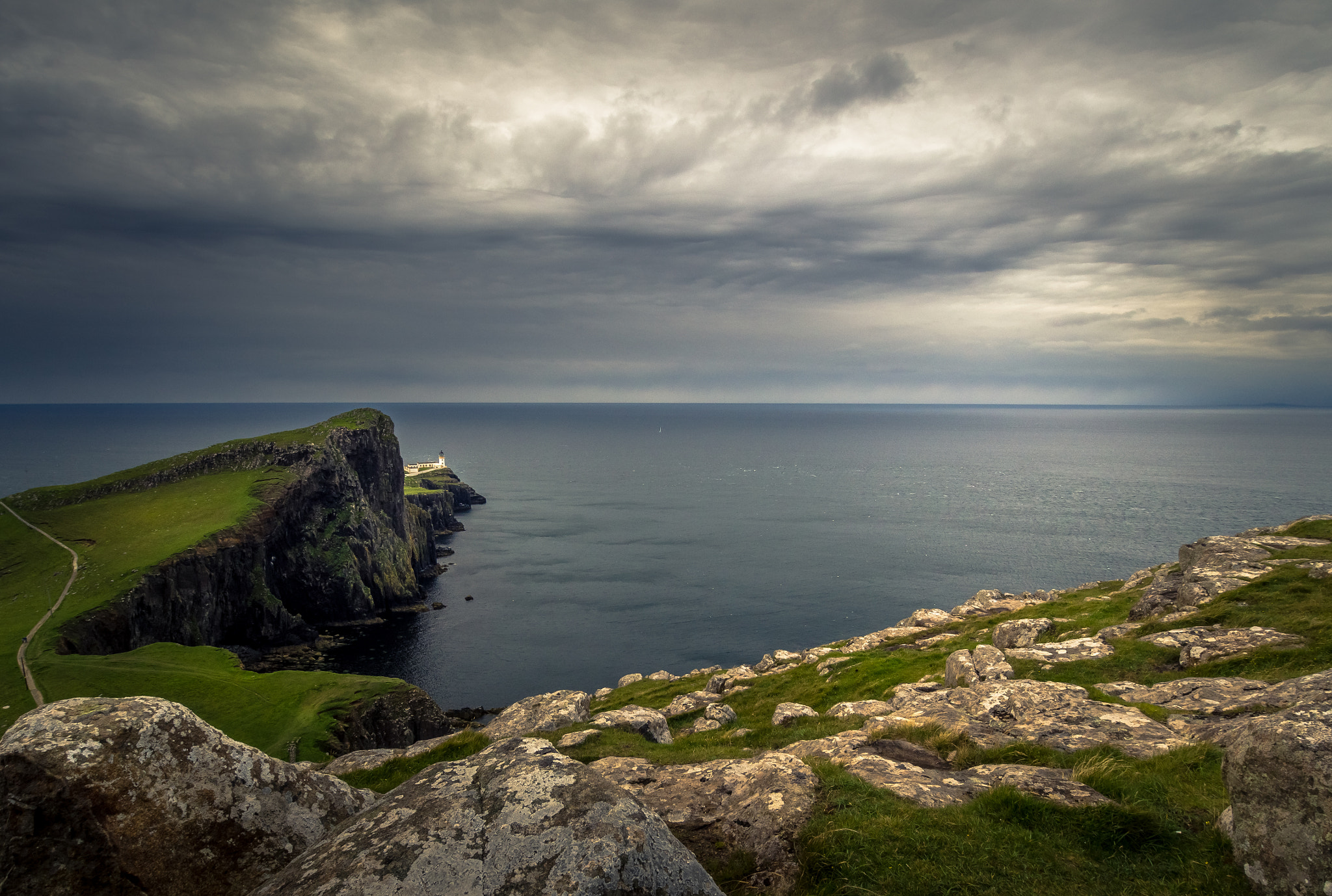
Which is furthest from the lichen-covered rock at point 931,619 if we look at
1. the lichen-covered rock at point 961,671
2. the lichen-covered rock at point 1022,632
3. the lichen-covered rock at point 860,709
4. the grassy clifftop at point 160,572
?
the grassy clifftop at point 160,572

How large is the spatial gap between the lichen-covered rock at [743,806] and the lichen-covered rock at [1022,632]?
2226 centimetres

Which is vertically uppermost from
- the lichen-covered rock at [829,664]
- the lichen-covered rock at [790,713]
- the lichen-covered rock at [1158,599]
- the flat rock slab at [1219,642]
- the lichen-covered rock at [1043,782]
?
the lichen-covered rock at [1043,782]

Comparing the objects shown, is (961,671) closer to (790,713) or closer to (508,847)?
(790,713)

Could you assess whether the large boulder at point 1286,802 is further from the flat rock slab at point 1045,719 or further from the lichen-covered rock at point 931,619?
the lichen-covered rock at point 931,619

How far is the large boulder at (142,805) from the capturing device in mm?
9258

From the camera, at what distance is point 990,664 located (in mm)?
24281

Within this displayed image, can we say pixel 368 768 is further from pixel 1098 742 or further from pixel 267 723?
pixel 267 723

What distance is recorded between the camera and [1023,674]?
23.7m

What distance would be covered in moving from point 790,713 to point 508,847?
19.4 m

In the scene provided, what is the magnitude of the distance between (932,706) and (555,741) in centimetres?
1306

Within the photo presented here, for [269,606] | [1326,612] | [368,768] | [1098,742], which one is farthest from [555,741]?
[269,606]

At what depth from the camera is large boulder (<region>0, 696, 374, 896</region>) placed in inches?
364

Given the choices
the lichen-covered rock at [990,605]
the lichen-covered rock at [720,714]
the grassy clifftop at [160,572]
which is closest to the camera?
the lichen-covered rock at [720,714]

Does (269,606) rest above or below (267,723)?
below
